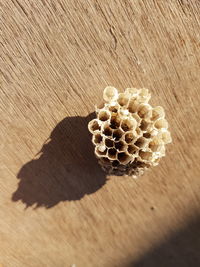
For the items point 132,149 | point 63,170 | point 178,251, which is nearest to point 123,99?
point 132,149

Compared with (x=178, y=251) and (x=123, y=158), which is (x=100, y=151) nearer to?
(x=123, y=158)

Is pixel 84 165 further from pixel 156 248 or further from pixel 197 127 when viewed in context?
pixel 156 248

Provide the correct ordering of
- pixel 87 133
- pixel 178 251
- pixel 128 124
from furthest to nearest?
1. pixel 178 251
2. pixel 87 133
3. pixel 128 124

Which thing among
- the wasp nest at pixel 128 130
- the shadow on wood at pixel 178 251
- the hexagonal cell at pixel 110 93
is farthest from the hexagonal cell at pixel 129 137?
the shadow on wood at pixel 178 251

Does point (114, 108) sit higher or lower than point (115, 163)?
higher

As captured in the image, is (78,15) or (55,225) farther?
(55,225)

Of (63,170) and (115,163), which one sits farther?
(63,170)

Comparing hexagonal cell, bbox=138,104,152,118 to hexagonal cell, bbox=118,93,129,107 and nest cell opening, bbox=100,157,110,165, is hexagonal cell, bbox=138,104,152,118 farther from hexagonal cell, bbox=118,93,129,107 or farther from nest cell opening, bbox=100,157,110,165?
nest cell opening, bbox=100,157,110,165

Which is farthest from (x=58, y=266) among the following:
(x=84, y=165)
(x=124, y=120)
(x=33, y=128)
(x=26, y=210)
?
(x=124, y=120)
